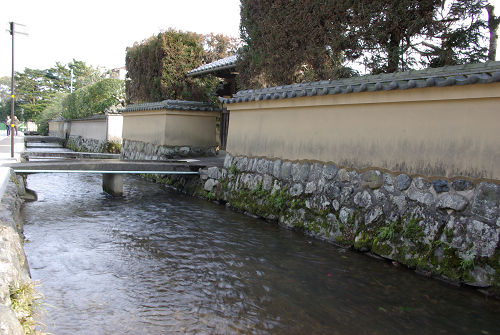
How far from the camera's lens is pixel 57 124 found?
38.4m

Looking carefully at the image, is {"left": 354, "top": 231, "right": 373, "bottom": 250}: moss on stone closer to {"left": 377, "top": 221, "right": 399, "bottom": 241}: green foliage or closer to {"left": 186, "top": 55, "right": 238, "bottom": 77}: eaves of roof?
{"left": 377, "top": 221, "right": 399, "bottom": 241}: green foliage

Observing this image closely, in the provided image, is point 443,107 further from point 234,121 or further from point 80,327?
point 234,121

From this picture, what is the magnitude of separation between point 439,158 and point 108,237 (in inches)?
218

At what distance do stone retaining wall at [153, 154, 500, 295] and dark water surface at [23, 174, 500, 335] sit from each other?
10.9 inches

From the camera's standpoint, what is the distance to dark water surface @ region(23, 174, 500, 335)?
12.6ft

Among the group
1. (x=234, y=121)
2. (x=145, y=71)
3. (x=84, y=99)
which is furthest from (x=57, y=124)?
(x=234, y=121)

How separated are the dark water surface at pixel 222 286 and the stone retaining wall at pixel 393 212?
28cm

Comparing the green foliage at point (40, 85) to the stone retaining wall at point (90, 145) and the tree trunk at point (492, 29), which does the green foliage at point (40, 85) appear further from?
the tree trunk at point (492, 29)

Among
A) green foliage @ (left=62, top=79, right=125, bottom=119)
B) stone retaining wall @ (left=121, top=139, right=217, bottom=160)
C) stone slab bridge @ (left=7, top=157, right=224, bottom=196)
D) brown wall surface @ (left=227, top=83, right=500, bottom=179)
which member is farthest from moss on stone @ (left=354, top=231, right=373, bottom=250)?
green foliage @ (left=62, top=79, right=125, bottom=119)

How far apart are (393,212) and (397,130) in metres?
1.29

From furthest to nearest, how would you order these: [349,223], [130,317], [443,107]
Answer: [349,223] → [443,107] → [130,317]

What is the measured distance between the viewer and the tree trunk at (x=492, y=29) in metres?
6.12

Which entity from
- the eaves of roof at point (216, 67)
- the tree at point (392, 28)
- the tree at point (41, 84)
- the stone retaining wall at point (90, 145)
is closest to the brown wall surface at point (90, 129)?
the stone retaining wall at point (90, 145)

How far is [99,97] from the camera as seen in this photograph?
2523cm
